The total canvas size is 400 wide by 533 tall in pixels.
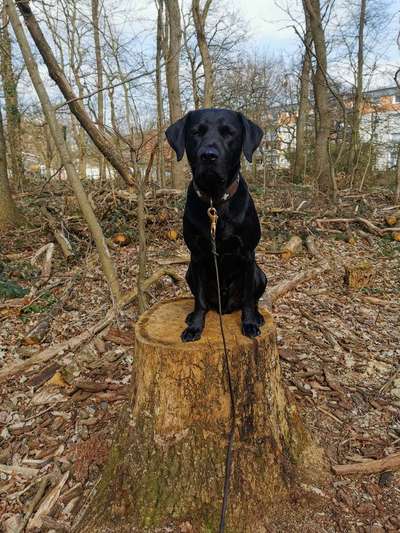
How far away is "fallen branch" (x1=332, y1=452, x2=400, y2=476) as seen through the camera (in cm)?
251

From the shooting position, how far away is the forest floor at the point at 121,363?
8.08ft

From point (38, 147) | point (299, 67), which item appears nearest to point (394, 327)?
point (299, 67)

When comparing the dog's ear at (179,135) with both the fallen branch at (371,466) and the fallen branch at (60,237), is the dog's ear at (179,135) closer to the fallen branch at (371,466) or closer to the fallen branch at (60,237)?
the fallen branch at (371,466)

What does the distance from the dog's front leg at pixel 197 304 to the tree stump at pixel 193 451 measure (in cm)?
8

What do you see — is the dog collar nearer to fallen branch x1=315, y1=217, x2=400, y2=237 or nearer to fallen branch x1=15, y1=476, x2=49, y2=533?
fallen branch x1=15, y1=476, x2=49, y2=533

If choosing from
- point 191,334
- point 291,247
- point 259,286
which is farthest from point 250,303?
point 291,247

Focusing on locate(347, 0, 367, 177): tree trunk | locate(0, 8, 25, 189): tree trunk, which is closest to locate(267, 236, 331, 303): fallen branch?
locate(0, 8, 25, 189): tree trunk

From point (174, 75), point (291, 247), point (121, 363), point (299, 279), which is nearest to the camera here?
point (121, 363)

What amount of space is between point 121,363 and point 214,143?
240cm

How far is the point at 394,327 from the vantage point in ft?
15.7

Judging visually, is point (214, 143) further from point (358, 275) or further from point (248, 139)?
point (358, 275)

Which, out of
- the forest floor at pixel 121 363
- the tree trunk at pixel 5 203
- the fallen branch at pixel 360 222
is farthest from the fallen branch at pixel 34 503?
the fallen branch at pixel 360 222

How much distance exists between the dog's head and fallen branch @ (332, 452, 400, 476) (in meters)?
1.84

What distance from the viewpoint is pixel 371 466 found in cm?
254
